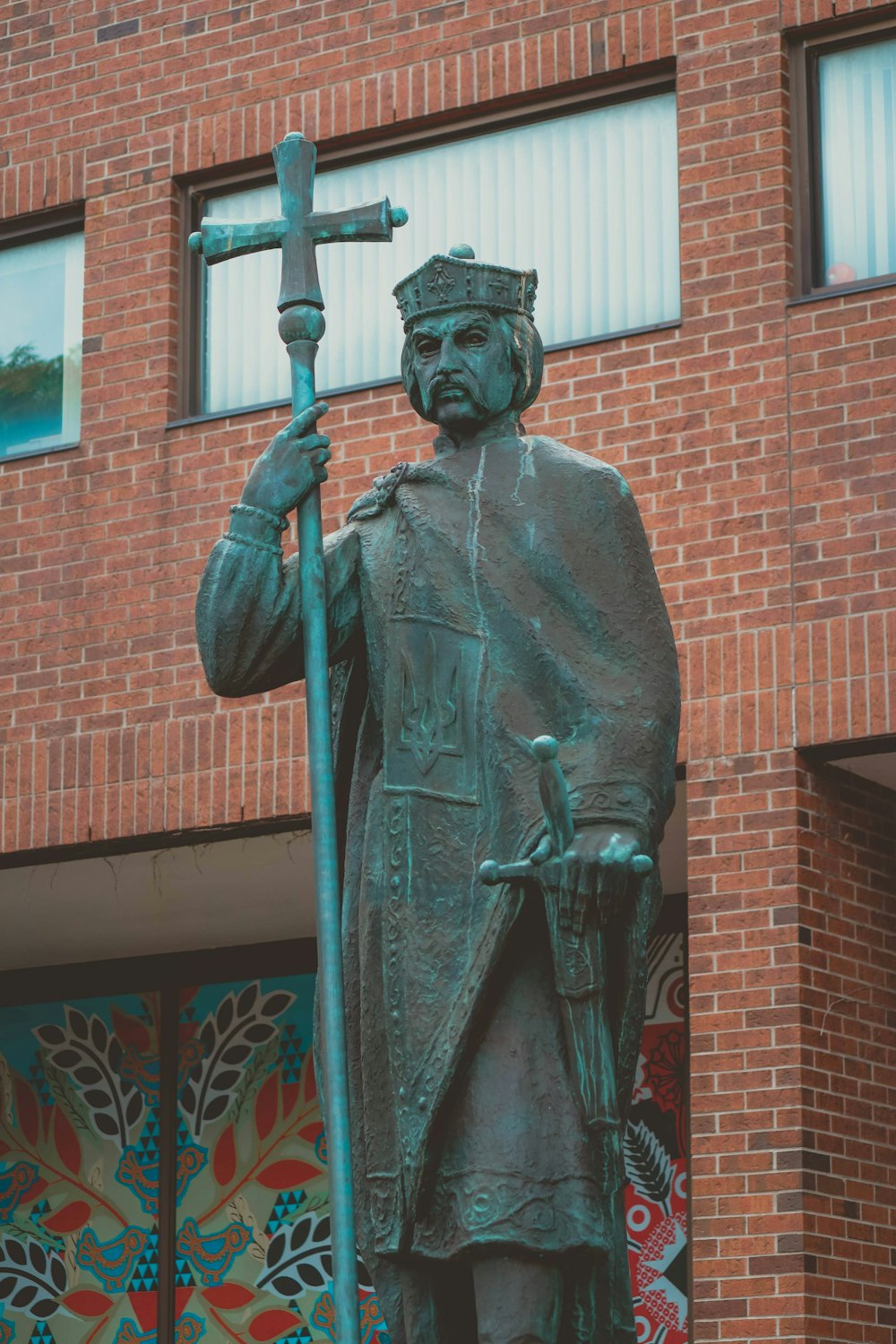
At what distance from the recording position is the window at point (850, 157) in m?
12.8

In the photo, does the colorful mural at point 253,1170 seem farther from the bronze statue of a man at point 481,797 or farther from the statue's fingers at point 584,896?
the statue's fingers at point 584,896

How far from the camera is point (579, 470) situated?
5.73 meters

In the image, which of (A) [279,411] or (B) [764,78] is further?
(A) [279,411]

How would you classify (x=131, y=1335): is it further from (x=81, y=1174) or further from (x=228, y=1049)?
(x=228, y=1049)

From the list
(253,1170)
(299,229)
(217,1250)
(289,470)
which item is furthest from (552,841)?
(217,1250)

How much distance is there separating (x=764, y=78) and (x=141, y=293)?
342cm

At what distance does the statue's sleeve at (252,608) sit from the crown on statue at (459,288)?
53 cm

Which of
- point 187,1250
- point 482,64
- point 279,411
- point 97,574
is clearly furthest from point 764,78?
point 187,1250

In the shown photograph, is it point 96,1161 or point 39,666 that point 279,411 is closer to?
point 39,666

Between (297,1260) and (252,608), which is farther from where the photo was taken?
(297,1260)

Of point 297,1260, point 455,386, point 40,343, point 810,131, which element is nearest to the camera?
point 455,386

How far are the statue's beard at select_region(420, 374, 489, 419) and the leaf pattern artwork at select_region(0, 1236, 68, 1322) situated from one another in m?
11.6

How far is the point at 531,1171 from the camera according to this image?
5.23 metres

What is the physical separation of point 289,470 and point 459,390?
0.38 m
